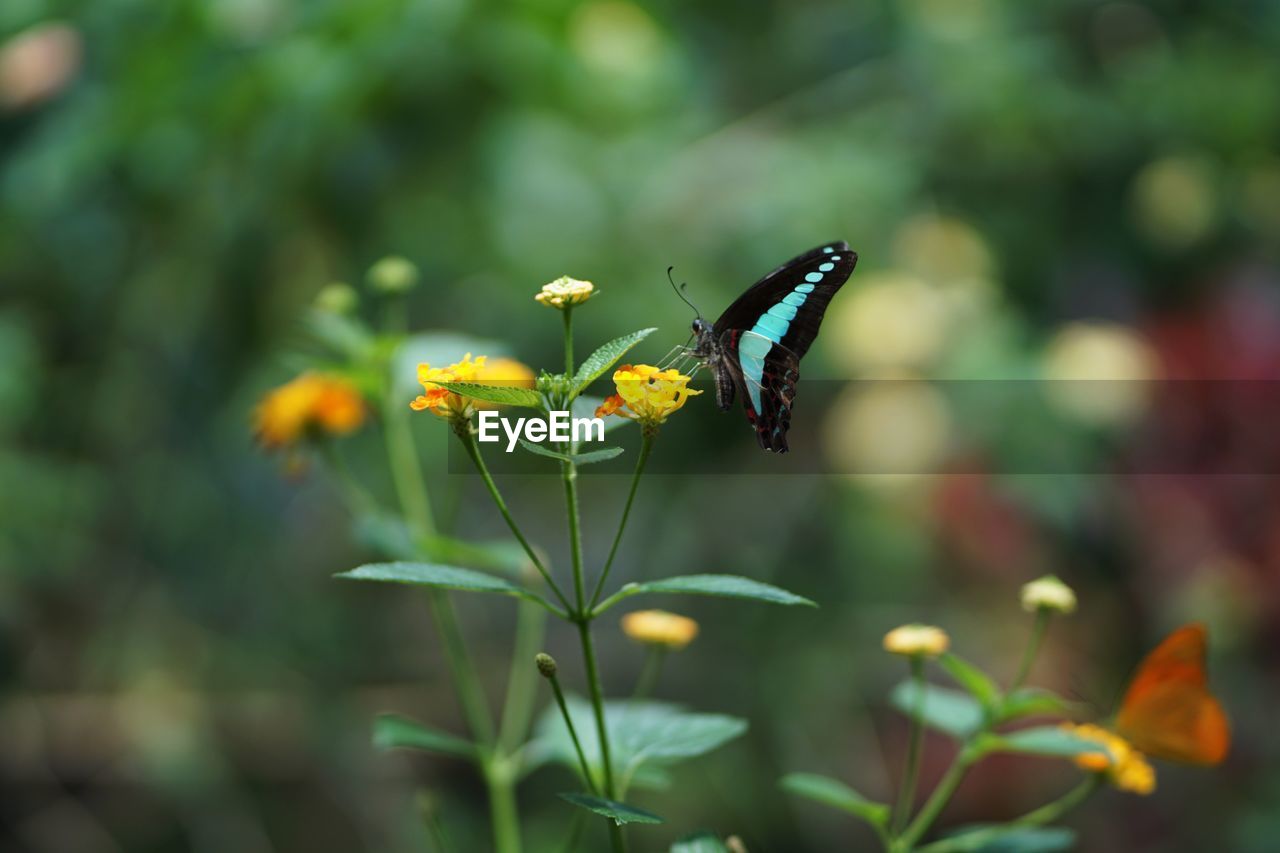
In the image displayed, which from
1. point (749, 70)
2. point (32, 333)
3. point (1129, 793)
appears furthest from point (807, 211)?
point (32, 333)

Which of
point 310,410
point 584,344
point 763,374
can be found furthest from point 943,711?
point 584,344

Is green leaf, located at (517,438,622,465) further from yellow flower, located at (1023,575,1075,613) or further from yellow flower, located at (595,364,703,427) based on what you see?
yellow flower, located at (1023,575,1075,613)

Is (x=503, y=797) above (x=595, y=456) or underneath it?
underneath

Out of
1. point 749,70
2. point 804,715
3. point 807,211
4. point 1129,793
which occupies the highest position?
point 749,70

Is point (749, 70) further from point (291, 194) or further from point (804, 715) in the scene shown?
point (804, 715)

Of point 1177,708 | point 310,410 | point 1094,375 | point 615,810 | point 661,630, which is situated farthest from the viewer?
point 1094,375

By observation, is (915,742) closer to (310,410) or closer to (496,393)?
(496,393)
